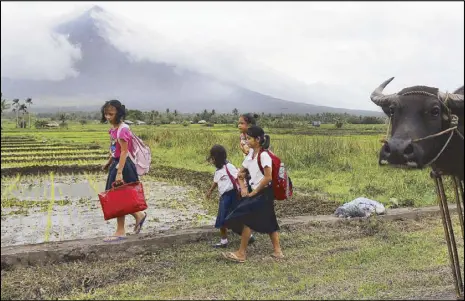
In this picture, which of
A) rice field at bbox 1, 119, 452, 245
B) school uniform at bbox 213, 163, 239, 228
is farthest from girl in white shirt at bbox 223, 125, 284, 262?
rice field at bbox 1, 119, 452, 245

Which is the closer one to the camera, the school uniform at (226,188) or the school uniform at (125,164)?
the school uniform at (125,164)

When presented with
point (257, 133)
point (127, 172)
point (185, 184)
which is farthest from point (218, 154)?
point (185, 184)

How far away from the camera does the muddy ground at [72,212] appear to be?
6.22 metres

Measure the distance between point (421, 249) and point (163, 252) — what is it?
2507mm

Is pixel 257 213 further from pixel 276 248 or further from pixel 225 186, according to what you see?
pixel 225 186

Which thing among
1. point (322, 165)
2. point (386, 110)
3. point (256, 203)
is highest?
point (386, 110)

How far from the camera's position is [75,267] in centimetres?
419

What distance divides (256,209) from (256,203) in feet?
0.18

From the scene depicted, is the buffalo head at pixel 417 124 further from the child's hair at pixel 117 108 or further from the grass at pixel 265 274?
the child's hair at pixel 117 108

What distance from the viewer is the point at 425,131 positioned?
272 centimetres

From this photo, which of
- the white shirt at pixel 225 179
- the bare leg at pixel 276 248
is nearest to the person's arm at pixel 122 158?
the white shirt at pixel 225 179

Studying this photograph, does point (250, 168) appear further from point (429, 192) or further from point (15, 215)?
point (429, 192)

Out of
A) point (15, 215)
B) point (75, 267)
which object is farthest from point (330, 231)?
point (15, 215)

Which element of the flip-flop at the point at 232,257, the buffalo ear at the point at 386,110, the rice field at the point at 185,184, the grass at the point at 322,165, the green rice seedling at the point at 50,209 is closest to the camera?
the buffalo ear at the point at 386,110
